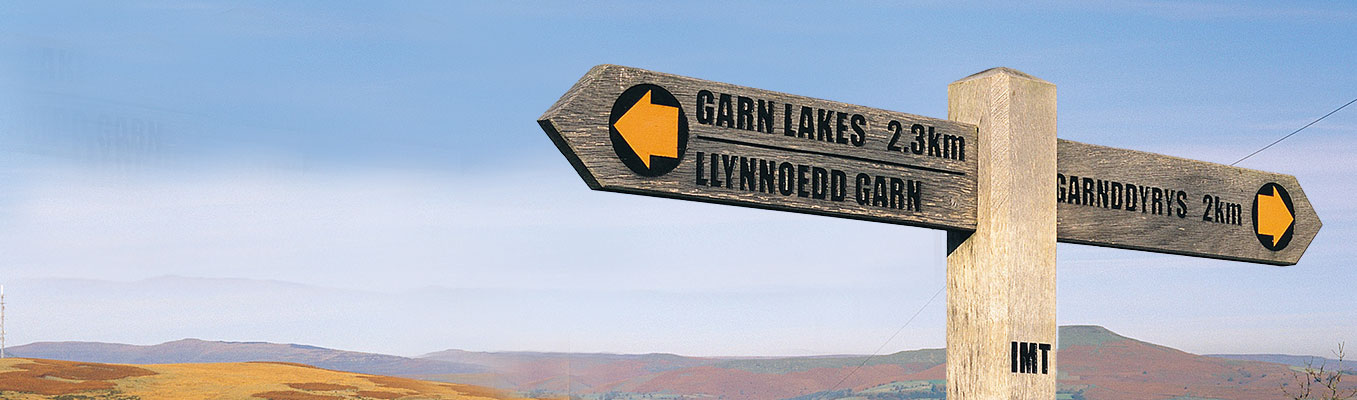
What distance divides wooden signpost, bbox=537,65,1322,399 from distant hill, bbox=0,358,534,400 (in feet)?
148

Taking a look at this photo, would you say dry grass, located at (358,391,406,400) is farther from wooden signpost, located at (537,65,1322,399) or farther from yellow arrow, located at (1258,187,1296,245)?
wooden signpost, located at (537,65,1322,399)

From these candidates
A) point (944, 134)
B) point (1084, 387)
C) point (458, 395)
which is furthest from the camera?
point (1084, 387)

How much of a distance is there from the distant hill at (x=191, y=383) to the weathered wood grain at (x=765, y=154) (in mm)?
45598

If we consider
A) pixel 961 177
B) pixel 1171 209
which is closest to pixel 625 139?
pixel 961 177

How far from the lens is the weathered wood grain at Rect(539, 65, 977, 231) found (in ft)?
9.62

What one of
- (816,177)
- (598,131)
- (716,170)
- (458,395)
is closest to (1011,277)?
(816,177)

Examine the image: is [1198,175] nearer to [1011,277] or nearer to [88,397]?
[1011,277]

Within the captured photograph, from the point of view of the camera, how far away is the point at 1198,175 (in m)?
4.49

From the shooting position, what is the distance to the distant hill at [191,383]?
167 ft

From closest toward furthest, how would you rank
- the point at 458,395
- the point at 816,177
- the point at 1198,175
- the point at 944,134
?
1. the point at 816,177
2. the point at 944,134
3. the point at 1198,175
4. the point at 458,395

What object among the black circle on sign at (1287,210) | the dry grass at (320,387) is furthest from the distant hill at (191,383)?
the black circle on sign at (1287,210)

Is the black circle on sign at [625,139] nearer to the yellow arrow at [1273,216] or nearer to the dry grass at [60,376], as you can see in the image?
the yellow arrow at [1273,216]

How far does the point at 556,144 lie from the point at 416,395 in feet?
175

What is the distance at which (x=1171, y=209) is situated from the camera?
436 centimetres
